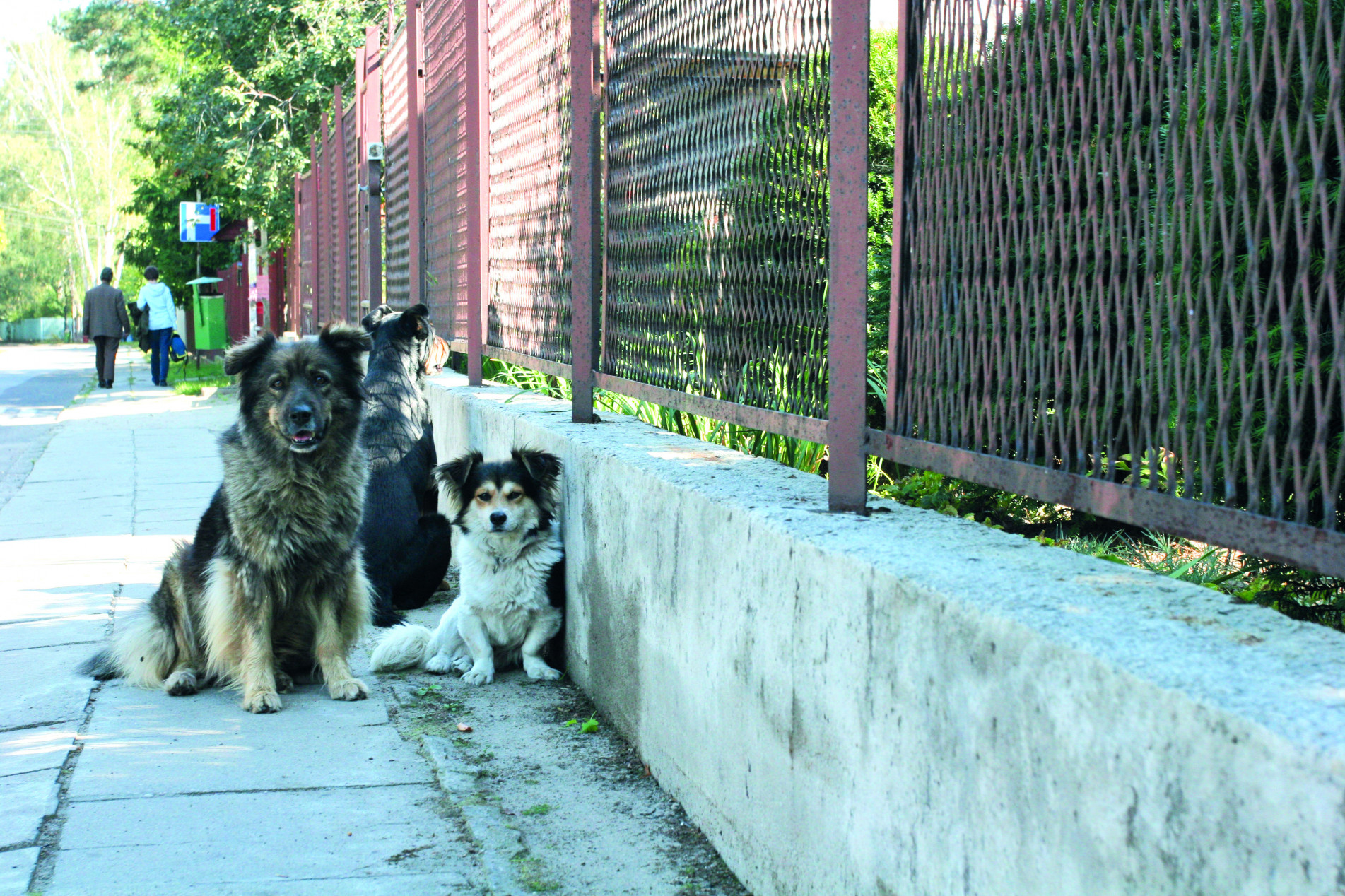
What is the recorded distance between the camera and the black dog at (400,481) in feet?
19.9

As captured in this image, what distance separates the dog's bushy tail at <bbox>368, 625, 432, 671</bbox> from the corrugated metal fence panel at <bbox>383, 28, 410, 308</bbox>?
5.39 m

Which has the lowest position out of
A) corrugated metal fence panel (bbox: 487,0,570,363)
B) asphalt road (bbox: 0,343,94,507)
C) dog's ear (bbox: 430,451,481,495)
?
asphalt road (bbox: 0,343,94,507)

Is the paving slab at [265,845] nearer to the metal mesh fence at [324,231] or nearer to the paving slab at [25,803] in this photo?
the paving slab at [25,803]

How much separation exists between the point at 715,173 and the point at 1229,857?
272 centimetres

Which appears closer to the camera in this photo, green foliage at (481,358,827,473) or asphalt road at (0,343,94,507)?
green foliage at (481,358,827,473)

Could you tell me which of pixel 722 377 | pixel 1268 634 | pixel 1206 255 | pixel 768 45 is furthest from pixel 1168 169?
pixel 722 377

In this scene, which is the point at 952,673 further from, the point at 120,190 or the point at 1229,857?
the point at 120,190

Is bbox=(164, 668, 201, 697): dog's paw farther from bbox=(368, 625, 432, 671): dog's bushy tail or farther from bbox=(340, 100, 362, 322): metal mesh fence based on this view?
bbox=(340, 100, 362, 322): metal mesh fence

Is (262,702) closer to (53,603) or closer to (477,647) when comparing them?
(477,647)

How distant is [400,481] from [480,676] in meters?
1.60

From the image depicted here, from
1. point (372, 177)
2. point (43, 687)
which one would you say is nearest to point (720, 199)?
point (43, 687)

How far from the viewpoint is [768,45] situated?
3373mm

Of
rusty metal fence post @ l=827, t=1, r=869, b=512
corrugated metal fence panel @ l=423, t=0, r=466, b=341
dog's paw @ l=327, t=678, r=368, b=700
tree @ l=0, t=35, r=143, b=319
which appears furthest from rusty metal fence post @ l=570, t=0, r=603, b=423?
tree @ l=0, t=35, r=143, b=319

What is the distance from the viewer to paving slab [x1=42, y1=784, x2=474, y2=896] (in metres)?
3.03
